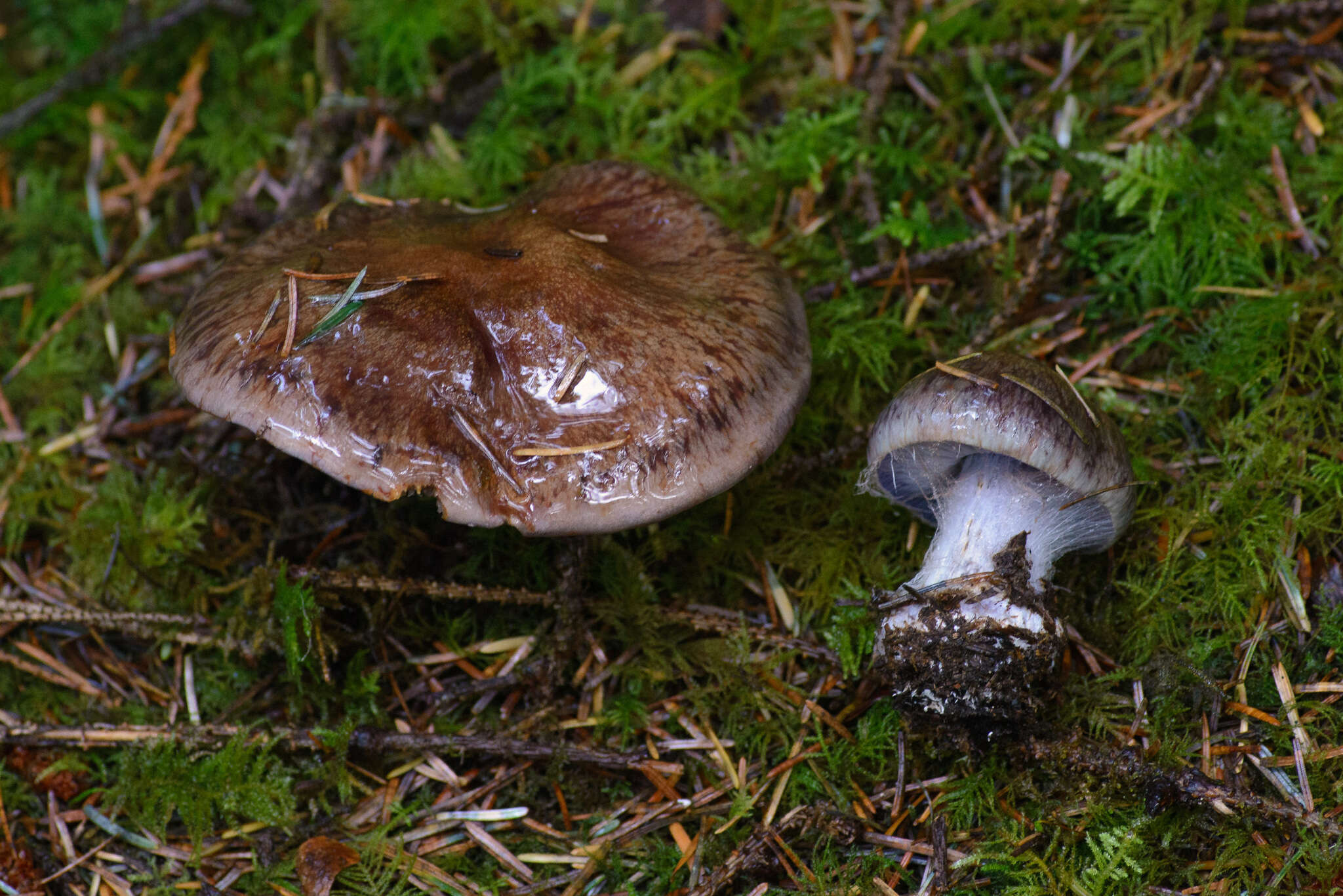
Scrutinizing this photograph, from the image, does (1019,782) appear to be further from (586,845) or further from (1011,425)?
(586,845)

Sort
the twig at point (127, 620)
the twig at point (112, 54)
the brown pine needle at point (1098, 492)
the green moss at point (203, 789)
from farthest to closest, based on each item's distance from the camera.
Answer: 1. the twig at point (112, 54)
2. the twig at point (127, 620)
3. the green moss at point (203, 789)
4. the brown pine needle at point (1098, 492)

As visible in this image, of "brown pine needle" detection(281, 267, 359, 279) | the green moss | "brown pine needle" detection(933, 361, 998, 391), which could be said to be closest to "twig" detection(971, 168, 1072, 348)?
"brown pine needle" detection(933, 361, 998, 391)

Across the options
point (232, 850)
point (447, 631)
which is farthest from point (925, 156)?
point (232, 850)

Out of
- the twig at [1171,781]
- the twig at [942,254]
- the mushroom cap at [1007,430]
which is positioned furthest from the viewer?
the twig at [942,254]

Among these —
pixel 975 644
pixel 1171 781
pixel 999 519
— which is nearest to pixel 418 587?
pixel 975 644

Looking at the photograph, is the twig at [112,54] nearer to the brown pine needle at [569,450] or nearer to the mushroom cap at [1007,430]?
the brown pine needle at [569,450]

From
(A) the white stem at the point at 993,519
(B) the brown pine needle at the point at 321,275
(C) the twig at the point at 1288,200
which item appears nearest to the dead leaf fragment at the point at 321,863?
(B) the brown pine needle at the point at 321,275

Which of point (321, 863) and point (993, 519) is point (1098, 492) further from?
point (321, 863)

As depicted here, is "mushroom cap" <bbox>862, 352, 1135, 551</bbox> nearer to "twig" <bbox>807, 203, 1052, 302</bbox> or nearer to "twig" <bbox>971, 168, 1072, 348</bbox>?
"twig" <bbox>971, 168, 1072, 348</bbox>
